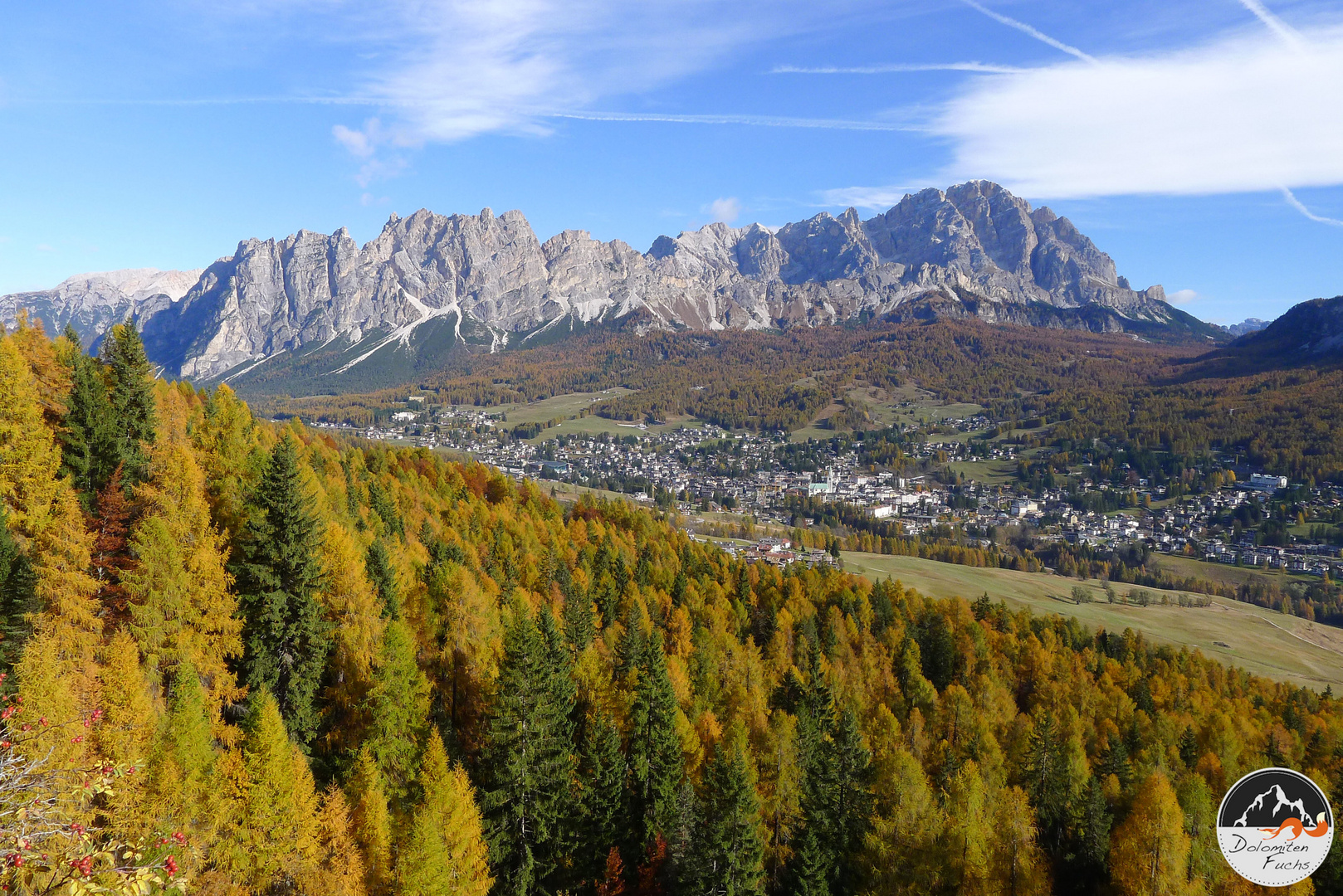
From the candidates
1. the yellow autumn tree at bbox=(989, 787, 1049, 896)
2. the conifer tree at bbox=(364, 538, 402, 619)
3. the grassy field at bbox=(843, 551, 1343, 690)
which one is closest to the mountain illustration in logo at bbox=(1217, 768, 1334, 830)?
the yellow autumn tree at bbox=(989, 787, 1049, 896)

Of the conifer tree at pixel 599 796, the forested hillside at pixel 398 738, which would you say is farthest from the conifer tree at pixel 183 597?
the conifer tree at pixel 599 796

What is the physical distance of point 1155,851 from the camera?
120 feet

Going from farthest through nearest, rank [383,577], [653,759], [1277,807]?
[383,577] → [653,759] → [1277,807]

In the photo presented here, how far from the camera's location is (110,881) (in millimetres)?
8805

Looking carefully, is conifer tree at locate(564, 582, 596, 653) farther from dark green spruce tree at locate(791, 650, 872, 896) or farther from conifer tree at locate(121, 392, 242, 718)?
conifer tree at locate(121, 392, 242, 718)

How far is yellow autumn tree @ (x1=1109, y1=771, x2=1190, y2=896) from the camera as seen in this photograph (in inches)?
1420

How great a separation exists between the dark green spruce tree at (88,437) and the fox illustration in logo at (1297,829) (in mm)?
57949

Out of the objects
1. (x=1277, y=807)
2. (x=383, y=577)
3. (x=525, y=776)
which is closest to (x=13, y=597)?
(x=383, y=577)

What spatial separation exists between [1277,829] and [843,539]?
542ft

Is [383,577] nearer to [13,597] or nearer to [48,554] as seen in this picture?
[48,554]

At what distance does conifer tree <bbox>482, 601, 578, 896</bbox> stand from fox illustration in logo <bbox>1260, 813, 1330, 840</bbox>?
3104cm

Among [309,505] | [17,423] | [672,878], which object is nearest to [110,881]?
[309,505]

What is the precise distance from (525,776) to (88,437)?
29948 millimetres

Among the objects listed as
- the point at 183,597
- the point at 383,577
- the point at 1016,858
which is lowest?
the point at 1016,858
